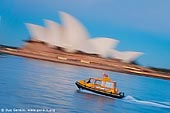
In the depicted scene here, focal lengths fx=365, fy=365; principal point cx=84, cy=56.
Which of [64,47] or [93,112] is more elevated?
[64,47]

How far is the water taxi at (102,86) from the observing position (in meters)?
1.83

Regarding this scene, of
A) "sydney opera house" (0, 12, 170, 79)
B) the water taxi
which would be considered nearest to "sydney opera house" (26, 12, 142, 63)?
"sydney opera house" (0, 12, 170, 79)

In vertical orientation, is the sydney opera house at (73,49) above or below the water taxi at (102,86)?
above

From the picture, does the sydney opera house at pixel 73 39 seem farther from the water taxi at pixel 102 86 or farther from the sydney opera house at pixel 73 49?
the water taxi at pixel 102 86

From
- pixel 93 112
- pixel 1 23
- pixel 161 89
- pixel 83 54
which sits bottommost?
pixel 93 112

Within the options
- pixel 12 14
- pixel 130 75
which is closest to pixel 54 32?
pixel 12 14

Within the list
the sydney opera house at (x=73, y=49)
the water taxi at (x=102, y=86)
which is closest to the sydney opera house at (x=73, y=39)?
the sydney opera house at (x=73, y=49)

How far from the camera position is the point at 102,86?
73.0 inches

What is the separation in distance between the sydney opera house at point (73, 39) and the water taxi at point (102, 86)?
5.0 inches

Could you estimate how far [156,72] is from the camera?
6.11 ft

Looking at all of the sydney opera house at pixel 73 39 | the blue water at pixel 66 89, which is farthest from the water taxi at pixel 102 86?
the sydney opera house at pixel 73 39

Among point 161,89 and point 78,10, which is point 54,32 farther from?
point 161,89

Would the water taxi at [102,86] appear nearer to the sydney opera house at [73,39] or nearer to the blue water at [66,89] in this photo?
the blue water at [66,89]

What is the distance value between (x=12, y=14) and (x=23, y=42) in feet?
0.52
